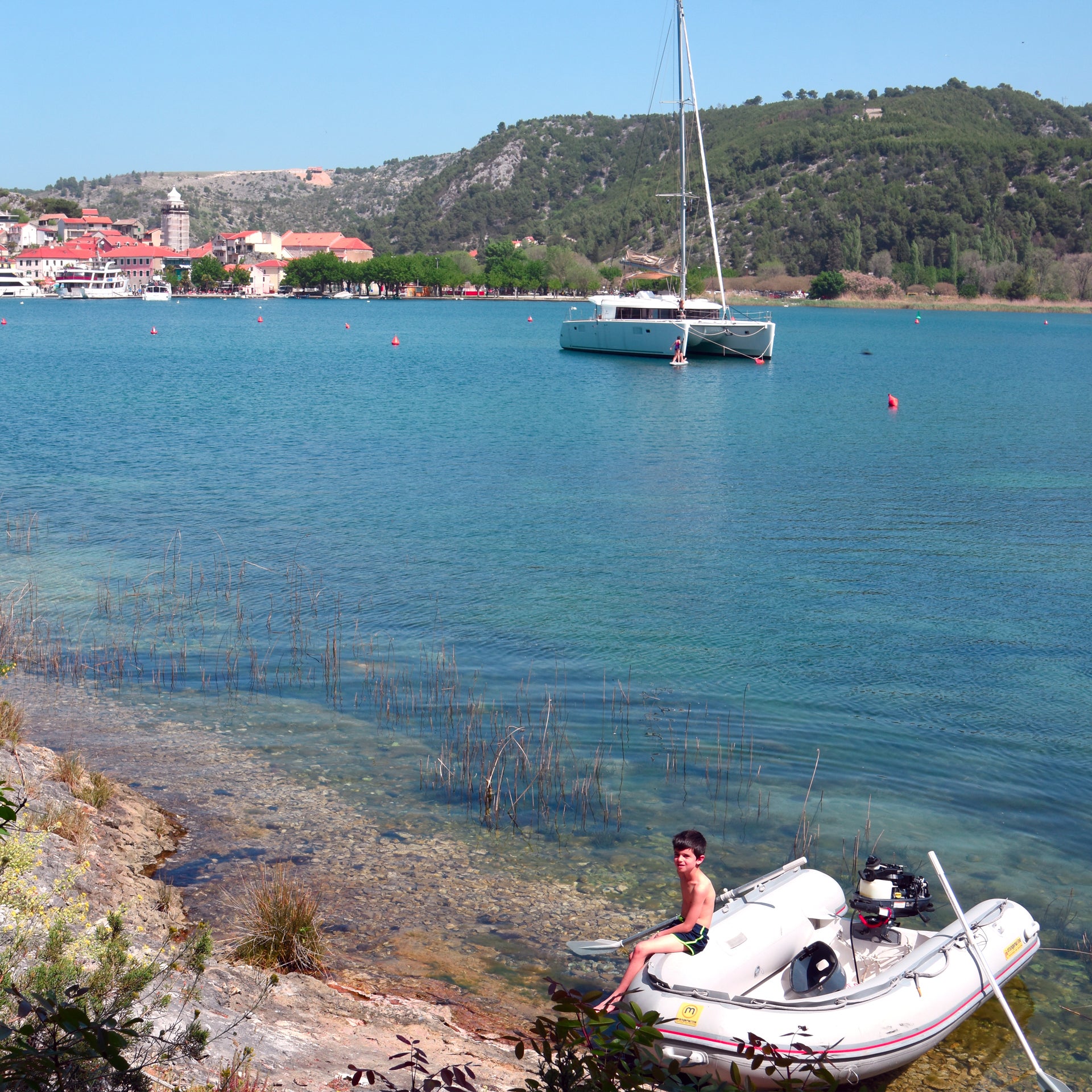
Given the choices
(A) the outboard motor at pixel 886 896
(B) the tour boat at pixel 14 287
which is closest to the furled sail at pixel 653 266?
(A) the outboard motor at pixel 886 896

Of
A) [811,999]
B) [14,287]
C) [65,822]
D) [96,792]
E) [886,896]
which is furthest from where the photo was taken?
[14,287]

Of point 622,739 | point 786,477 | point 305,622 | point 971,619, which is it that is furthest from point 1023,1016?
point 786,477

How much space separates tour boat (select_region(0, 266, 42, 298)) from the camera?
180m

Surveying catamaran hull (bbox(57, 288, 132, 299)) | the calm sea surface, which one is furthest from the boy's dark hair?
catamaran hull (bbox(57, 288, 132, 299))

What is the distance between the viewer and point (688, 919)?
21.1ft

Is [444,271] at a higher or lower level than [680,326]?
higher

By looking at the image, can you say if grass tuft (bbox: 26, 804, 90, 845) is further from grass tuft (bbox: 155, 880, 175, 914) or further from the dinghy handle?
the dinghy handle

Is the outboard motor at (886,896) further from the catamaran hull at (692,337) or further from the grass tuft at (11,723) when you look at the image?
the catamaran hull at (692,337)

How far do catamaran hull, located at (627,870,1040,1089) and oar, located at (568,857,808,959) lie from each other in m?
0.19

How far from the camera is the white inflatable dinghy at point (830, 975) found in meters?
5.92

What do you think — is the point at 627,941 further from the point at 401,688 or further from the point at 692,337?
the point at 692,337

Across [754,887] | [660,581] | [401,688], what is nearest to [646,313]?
[660,581]

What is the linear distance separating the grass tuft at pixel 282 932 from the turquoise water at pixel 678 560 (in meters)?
2.63

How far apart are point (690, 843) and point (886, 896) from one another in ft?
5.26
